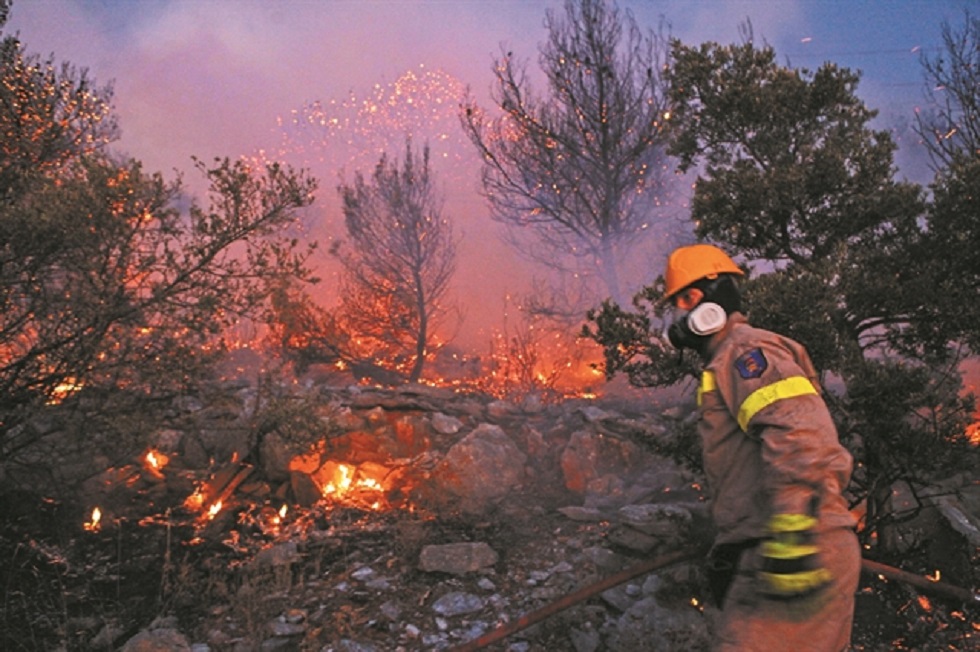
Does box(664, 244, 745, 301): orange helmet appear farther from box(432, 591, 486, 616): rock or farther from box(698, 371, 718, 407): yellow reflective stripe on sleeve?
box(432, 591, 486, 616): rock

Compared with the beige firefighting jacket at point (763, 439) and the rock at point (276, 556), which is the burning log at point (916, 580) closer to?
the beige firefighting jacket at point (763, 439)

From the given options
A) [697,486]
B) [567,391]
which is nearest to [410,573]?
[697,486]

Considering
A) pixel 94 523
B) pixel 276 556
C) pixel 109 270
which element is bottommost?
pixel 276 556

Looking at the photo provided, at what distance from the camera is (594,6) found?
52.0ft

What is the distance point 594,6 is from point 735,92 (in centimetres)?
1279

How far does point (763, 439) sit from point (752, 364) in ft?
0.91

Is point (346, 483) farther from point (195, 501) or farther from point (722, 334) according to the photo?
point (722, 334)

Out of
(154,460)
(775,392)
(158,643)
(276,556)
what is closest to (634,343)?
(775,392)

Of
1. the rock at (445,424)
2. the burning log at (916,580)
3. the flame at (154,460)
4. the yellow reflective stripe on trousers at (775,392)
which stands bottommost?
the burning log at (916,580)

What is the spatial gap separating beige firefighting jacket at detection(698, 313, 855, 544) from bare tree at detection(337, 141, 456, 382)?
13.2m

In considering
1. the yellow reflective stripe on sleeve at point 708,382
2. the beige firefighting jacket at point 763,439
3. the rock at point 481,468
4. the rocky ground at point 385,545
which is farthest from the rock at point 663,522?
the yellow reflective stripe on sleeve at point 708,382

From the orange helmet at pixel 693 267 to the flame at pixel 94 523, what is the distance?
579cm

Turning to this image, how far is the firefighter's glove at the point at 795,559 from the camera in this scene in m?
1.91

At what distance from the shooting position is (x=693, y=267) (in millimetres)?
2521
